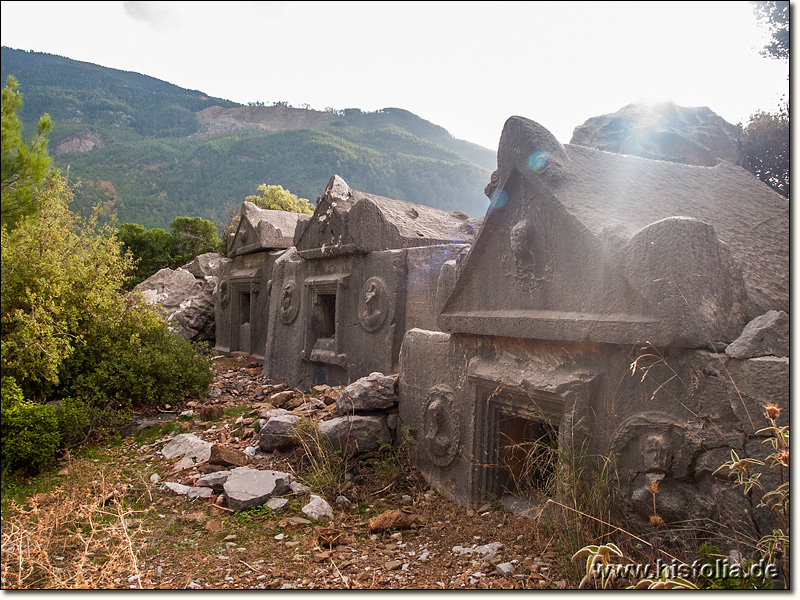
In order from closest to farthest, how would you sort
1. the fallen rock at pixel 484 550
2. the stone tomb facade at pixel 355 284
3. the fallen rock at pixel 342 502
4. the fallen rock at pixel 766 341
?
the fallen rock at pixel 766 341 < the fallen rock at pixel 484 550 < the fallen rock at pixel 342 502 < the stone tomb facade at pixel 355 284

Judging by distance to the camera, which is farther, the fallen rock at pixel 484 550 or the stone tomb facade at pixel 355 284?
the stone tomb facade at pixel 355 284

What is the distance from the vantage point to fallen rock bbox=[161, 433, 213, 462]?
5.47 meters

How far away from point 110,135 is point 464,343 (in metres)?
46.1

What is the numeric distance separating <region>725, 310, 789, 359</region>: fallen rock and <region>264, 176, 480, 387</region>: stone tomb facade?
3.51 meters

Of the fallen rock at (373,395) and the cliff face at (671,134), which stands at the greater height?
the cliff face at (671,134)

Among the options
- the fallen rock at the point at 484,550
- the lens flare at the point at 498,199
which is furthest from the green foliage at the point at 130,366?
the lens flare at the point at 498,199

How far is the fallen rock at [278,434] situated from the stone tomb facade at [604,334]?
1.20 m

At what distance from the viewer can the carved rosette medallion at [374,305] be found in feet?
21.9

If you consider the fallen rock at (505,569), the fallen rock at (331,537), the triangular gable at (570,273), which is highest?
the triangular gable at (570,273)

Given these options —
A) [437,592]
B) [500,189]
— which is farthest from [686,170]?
[437,592]

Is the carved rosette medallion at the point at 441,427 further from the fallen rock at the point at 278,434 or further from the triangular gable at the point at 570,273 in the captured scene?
the fallen rock at the point at 278,434

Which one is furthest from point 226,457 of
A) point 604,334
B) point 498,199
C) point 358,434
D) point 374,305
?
point 604,334

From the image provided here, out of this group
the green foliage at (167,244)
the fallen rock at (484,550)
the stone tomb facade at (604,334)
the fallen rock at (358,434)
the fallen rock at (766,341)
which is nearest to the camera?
the fallen rock at (766,341)

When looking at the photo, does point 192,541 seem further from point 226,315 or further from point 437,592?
point 226,315
